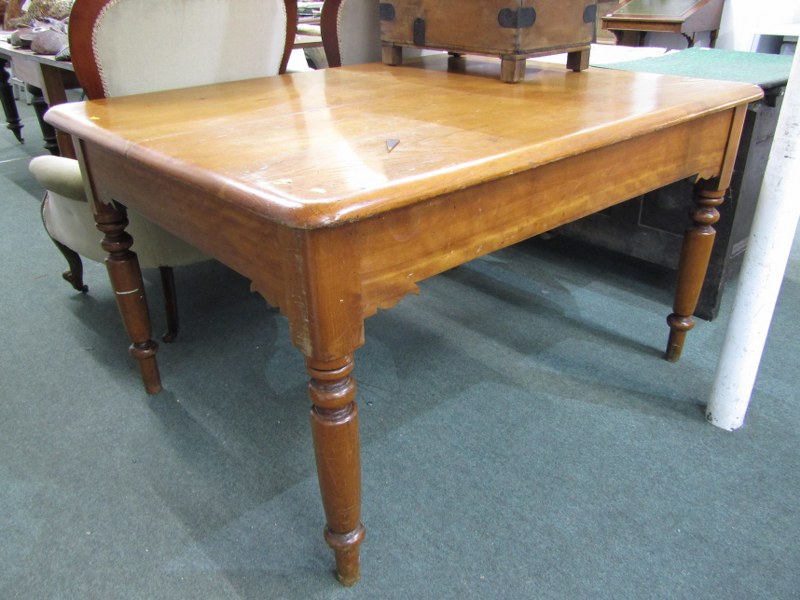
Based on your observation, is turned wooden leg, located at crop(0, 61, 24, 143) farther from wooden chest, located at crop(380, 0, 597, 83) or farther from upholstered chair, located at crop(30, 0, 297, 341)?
wooden chest, located at crop(380, 0, 597, 83)

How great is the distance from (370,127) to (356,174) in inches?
9.7

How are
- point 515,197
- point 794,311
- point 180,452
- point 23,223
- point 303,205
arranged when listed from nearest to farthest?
point 303,205 < point 515,197 < point 180,452 < point 794,311 < point 23,223

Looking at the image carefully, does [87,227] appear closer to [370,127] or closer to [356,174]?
[370,127]

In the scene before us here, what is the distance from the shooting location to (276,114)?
1066 mm

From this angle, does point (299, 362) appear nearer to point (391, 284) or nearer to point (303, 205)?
point (391, 284)

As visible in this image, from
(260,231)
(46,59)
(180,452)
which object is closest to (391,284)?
(260,231)

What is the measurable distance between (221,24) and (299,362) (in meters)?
0.81

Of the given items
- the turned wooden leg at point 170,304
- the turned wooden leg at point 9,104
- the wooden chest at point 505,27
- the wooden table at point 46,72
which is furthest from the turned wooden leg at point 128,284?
the turned wooden leg at point 9,104

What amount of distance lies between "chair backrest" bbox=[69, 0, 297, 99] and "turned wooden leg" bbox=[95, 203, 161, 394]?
0.89ft

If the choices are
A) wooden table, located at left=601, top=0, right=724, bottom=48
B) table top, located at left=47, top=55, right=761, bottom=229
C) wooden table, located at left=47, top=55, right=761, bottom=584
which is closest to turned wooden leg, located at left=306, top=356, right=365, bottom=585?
wooden table, located at left=47, top=55, right=761, bottom=584

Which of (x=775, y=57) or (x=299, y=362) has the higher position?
(x=775, y=57)

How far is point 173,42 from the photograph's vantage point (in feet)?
4.38

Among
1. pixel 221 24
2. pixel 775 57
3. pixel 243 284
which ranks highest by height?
pixel 221 24

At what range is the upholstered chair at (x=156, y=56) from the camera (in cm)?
124
